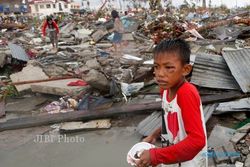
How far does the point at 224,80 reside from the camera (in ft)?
18.4

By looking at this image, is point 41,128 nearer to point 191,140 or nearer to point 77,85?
point 77,85

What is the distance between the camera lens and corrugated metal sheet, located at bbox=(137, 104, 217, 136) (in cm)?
442

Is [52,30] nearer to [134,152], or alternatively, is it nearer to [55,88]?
[55,88]

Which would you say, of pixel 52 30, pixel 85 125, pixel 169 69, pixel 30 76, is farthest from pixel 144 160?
pixel 52 30

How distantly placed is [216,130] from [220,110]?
64 centimetres

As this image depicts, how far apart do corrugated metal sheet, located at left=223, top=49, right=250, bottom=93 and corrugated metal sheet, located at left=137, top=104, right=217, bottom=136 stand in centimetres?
88

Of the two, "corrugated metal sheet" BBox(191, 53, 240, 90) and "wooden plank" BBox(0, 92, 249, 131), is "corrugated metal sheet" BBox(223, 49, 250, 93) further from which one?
"wooden plank" BBox(0, 92, 249, 131)

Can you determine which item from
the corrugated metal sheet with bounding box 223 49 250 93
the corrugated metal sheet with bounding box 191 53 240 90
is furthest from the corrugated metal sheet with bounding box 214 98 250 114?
the corrugated metal sheet with bounding box 191 53 240 90

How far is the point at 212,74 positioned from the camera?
5766 millimetres

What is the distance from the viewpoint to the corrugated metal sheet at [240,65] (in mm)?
5305

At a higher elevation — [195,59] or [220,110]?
[195,59]

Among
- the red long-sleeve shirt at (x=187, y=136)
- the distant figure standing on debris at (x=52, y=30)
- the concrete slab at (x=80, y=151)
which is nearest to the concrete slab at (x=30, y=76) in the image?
the concrete slab at (x=80, y=151)

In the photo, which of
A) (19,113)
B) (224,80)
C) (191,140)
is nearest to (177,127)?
(191,140)

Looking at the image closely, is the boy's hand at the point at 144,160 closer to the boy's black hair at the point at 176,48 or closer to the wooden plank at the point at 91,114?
the boy's black hair at the point at 176,48
